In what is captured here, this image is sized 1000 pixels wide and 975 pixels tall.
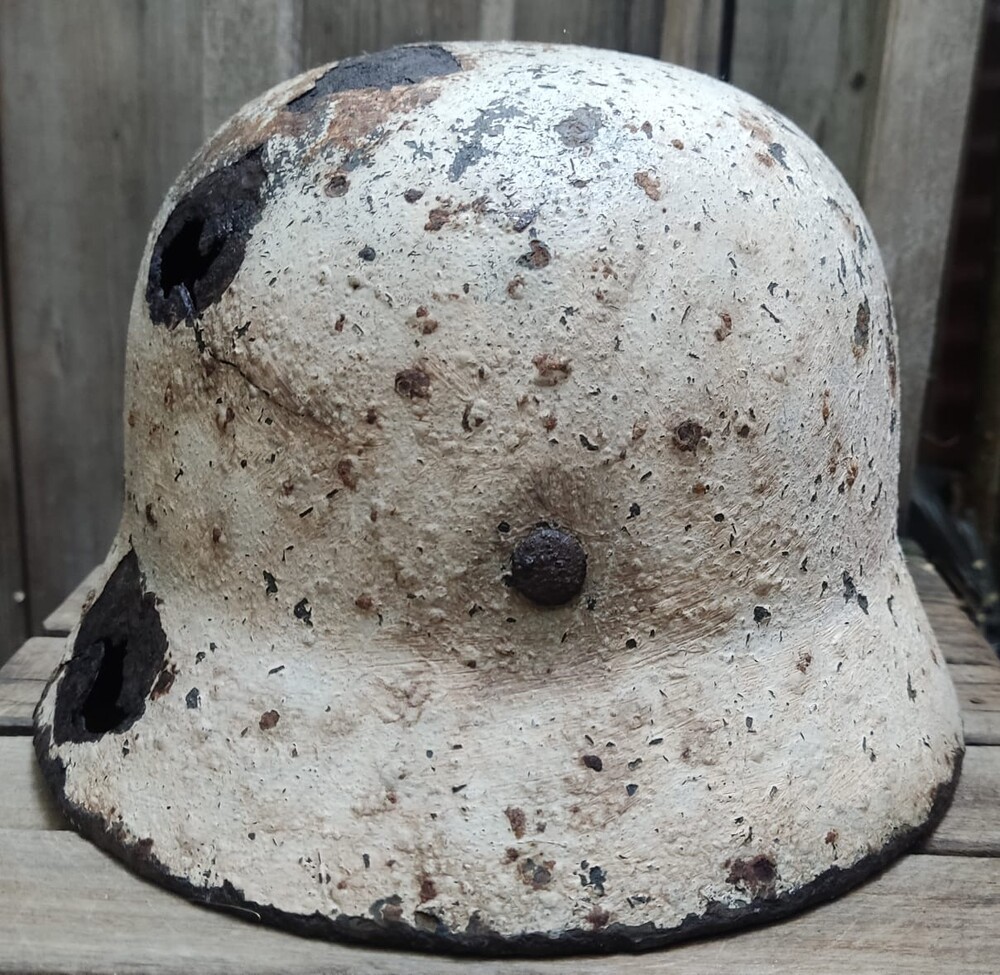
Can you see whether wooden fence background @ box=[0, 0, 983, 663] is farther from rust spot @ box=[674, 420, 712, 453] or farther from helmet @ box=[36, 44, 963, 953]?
rust spot @ box=[674, 420, 712, 453]

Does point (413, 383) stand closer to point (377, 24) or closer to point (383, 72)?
point (383, 72)

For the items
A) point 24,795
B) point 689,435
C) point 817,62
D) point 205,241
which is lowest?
point 24,795

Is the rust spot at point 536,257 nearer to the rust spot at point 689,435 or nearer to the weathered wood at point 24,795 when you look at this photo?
the rust spot at point 689,435

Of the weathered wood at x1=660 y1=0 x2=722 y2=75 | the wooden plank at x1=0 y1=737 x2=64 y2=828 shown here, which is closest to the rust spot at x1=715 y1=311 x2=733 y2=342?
the wooden plank at x1=0 y1=737 x2=64 y2=828

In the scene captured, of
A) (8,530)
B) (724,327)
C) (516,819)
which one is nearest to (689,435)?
(724,327)

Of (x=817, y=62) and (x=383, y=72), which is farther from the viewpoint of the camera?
(x=817, y=62)

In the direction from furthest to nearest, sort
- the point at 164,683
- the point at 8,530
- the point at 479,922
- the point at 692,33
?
the point at 8,530 → the point at 692,33 → the point at 164,683 → the point at 479,922

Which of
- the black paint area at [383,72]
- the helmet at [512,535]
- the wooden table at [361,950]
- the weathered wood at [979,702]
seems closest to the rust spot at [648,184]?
the helmet at [512,535]
